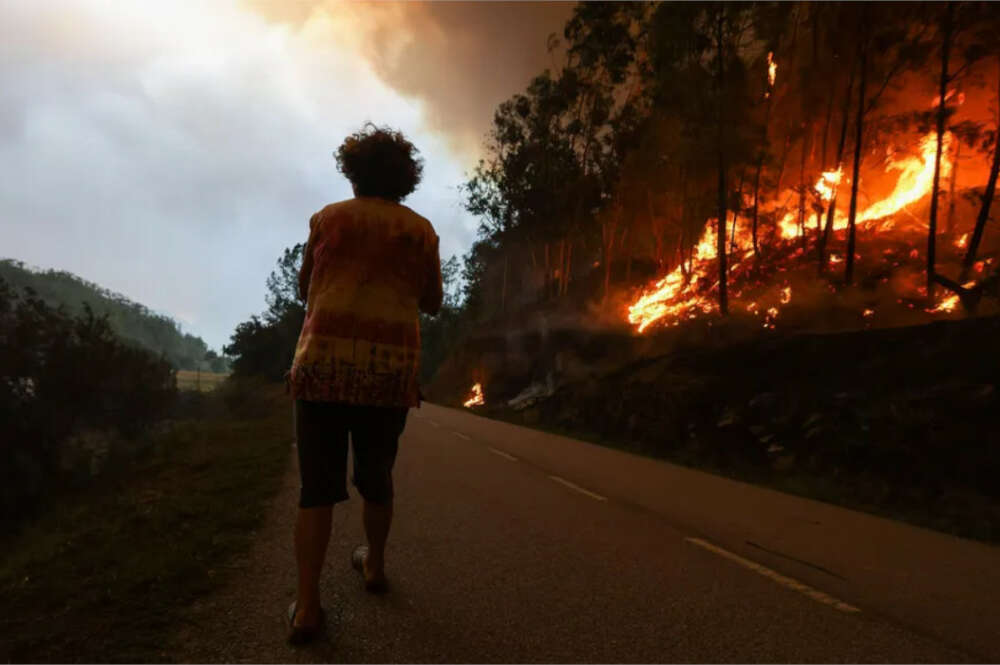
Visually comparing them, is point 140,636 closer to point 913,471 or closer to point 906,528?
point 906,528

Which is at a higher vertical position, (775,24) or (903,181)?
(775,24)

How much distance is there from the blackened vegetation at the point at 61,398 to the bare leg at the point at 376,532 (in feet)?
57.2

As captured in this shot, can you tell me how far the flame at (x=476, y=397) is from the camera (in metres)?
38.4

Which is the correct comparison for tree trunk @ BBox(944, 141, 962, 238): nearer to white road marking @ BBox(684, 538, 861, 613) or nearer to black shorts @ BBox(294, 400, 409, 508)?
white road marking @ BBox(684, 538, 861, 613)

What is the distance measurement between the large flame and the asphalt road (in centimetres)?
1682

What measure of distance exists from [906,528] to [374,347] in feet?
20.7

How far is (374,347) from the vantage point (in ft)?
9.52

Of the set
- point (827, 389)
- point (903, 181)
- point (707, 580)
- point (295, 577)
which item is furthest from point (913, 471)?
point (903, 181)

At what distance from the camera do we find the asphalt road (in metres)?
2.78

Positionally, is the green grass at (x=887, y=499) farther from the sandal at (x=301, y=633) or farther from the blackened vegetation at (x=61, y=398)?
the blackened vegetation at (x=61, y=398)

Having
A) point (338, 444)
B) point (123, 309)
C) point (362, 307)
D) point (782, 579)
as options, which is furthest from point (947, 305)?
point (123, 309)

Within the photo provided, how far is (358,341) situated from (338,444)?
48 cm

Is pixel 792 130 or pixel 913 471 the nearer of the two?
pixel 913 471

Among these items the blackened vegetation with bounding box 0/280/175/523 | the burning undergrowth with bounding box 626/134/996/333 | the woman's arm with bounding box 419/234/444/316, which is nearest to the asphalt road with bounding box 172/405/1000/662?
the woman's arm with bounding box 419/234/444/316
